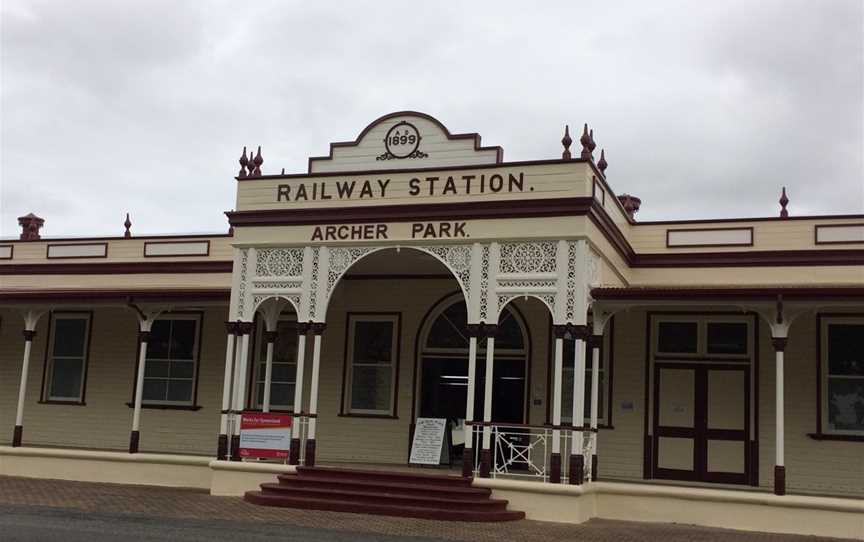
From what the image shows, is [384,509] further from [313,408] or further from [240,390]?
[240,390]

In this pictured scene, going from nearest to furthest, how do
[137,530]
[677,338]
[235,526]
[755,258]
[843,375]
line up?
[137,530], [235,526], [843,375], [677,338], [755,258]

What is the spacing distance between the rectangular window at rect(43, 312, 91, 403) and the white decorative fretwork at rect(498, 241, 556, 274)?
393 inches

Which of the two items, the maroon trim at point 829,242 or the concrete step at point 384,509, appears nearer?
the concrete step at point 384,509

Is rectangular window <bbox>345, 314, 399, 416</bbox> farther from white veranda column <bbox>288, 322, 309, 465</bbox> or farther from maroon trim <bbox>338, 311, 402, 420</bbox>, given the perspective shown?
white veranda column <bbox>288, 322, 309, 465</bbox>

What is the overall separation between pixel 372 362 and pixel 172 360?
4.24m

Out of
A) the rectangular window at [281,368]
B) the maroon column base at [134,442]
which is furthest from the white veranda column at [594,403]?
the maroon column base at [134,442]

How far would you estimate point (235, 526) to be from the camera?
11.9m

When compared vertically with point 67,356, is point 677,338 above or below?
above

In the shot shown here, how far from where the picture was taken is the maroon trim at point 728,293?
13594mm

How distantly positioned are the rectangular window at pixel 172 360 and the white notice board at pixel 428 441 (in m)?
4.98

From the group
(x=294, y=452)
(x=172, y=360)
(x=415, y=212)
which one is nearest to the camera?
(x=415, y=212)

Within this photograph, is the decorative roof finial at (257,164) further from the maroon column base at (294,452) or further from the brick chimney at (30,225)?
the brick chimney at (30,225)

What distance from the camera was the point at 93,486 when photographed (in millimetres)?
16641

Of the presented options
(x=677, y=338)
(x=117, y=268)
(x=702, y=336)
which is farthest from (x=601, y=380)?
(x=117, y=268)
